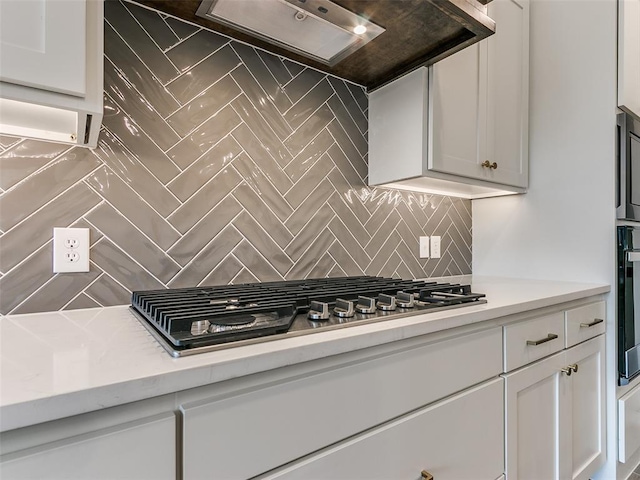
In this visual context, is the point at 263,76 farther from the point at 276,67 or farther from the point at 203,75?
the point at 203,75

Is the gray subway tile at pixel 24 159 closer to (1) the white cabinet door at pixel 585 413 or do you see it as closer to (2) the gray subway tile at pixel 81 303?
(2) the gray subway tile at pixel 81 303

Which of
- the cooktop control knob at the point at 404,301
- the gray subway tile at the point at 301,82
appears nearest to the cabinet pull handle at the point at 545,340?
the cooktop control knob at the point at 404,301

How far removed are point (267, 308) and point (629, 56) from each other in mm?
1967

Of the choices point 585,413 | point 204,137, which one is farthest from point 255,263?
point 585,413

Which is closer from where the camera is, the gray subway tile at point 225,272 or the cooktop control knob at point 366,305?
the cooktop control knob at point 366,305

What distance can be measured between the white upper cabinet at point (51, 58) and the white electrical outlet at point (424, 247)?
4.83 ft

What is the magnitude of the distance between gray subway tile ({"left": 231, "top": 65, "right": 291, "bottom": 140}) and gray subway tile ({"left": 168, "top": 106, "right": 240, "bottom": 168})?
0.32 feet

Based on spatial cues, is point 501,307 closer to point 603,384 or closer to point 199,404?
point 199,404

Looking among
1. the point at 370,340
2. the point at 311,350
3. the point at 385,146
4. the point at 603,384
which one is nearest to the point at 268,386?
the point at 311,350

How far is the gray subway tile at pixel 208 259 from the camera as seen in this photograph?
46.4 inches

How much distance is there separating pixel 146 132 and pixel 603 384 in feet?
6.80

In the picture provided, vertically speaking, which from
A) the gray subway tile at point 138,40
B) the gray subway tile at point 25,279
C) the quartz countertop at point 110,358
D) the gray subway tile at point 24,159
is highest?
the gray subway tile at point 138,40

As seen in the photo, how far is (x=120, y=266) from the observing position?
Result: 3.51ft

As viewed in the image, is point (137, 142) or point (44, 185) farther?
point (137, 142)
